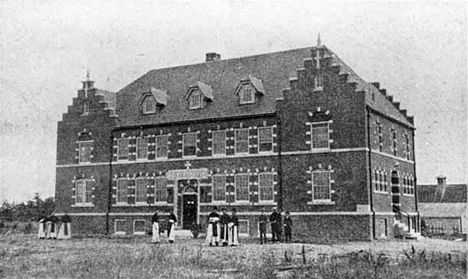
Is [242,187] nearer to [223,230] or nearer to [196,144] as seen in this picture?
[196,144]

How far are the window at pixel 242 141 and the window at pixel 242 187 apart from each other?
1.48 metres

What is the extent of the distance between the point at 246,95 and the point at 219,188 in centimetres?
584

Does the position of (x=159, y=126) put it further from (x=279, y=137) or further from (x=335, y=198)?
(x=335, y=198)

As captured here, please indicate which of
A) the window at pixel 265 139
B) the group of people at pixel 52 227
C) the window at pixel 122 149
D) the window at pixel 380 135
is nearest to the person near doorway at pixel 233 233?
the window at pixel 265 139

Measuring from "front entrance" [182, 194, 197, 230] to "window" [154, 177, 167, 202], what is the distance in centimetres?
138

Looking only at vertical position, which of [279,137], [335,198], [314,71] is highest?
[314,71]

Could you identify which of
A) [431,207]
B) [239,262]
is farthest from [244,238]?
[431,207]

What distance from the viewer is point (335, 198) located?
1291 inches

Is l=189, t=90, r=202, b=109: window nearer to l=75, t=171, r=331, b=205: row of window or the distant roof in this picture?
l=75, t=171, r=331, b=205: row of window

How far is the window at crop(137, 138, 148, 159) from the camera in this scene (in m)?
39.7

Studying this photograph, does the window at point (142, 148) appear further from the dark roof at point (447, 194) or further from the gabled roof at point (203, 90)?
the dark roof at point (447, 194)

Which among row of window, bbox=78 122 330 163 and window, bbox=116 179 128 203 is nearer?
row of window, bbox=78 122 330 163

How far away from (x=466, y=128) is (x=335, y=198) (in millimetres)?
18476

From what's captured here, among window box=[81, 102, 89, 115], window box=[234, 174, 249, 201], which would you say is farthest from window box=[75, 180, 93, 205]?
window box=[234, 174, 249, 201]
